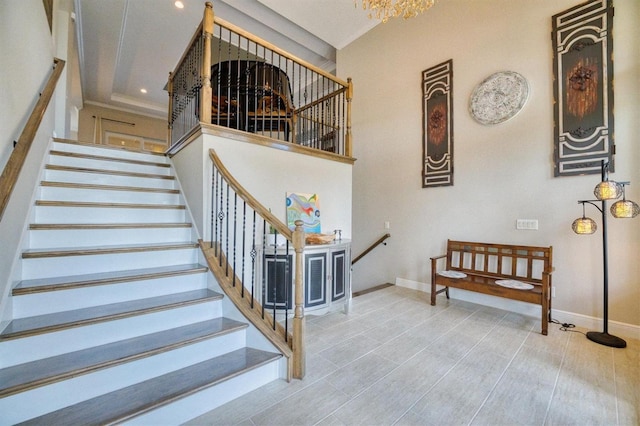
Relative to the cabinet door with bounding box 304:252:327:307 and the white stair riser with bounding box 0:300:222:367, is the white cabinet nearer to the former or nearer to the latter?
the cabinet door with bounding box 304:252:327:307

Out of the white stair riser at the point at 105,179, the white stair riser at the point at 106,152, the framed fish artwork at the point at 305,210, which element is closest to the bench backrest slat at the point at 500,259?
the framed fish artwork at the point at 305,210

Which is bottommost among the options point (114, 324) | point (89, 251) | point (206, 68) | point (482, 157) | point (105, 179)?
point (114, 324)

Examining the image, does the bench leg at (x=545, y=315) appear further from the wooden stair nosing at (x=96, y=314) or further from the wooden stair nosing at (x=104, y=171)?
the wooden stair nosing at (x=104, y=171)

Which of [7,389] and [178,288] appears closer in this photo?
[7,389]

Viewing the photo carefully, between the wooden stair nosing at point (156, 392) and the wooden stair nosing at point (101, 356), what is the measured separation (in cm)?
16

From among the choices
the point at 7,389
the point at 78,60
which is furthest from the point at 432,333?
the point at 78,60

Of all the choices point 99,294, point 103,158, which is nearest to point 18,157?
point 99,294

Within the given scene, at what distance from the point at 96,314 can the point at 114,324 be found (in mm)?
129

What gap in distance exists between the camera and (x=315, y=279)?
285 cm

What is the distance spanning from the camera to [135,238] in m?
2.52

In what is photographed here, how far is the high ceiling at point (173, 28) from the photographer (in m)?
4.59

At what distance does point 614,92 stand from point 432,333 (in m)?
2.99

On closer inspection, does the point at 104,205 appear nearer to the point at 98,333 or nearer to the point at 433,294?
the point at 98,333

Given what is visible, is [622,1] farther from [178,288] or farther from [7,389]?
[7,389]
